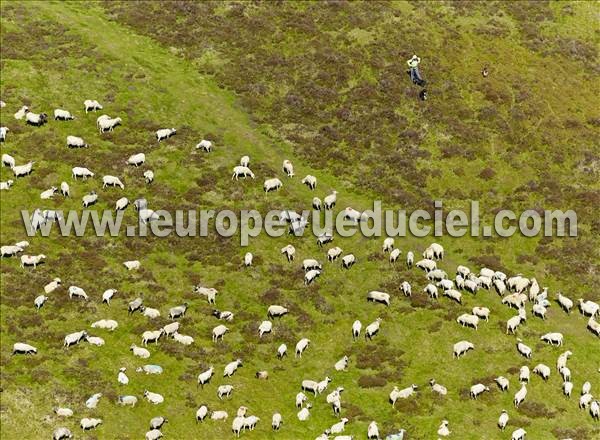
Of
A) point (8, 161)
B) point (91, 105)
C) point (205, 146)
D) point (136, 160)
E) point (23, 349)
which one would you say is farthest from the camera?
point (91, 105)

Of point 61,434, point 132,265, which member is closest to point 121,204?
point 132,265

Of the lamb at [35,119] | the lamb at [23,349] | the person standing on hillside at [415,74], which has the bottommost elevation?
the lamb at [23,349]

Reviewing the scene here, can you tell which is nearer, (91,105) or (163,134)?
(163,134)

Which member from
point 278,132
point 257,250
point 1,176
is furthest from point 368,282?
point 1,176

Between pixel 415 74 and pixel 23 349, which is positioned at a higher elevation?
pixel 415 74

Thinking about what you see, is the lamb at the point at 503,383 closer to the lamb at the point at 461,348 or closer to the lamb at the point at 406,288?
the lamb at the point at 461,348

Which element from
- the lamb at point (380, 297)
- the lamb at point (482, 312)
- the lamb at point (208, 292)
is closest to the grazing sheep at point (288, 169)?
the lamb at point (208, 292)

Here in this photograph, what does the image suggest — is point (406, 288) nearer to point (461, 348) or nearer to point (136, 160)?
point (461, 348)
